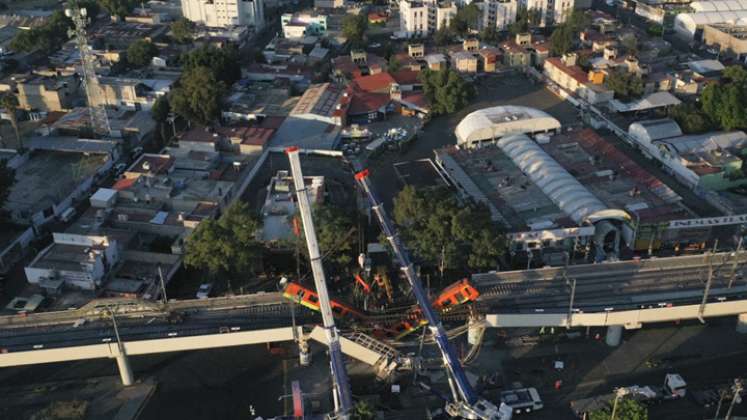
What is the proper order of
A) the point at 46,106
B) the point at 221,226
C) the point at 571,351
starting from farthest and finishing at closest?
the point at 46,106, the point at 221,226, the point at 571,351

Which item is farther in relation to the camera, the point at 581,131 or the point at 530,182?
the point at 581,131

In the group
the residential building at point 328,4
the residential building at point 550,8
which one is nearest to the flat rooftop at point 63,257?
the residential building at point 328,4

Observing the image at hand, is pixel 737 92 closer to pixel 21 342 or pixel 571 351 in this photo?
pixel 571 351

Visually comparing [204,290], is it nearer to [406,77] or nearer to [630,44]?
[406,77]

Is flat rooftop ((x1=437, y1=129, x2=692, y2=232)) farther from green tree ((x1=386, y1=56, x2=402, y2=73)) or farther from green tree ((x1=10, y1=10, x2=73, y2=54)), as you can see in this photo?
green tree ((x1=10, y1=10, x2=73, y2=54))

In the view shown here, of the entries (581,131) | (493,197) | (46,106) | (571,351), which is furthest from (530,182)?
(46,106)

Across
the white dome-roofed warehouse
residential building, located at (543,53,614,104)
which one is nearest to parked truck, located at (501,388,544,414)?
the white dome-roofed warehouse
